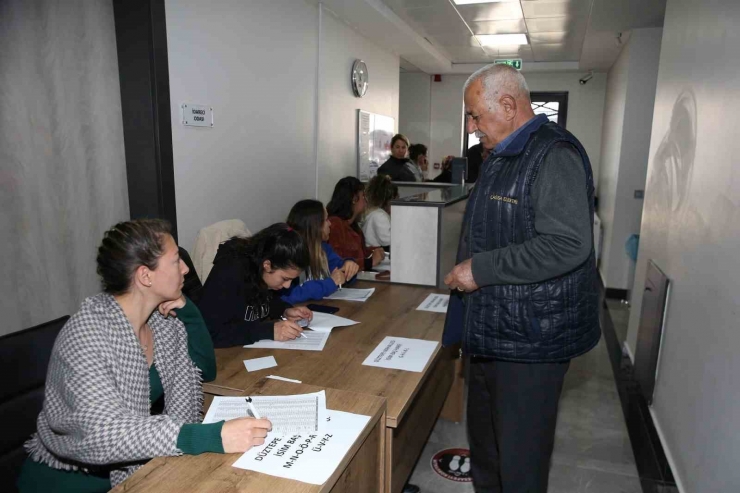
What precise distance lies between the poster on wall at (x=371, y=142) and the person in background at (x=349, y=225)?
1808 mm

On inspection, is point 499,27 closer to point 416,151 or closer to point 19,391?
point 416,151

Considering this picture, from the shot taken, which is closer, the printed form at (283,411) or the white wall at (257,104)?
the printed form at (283,411)

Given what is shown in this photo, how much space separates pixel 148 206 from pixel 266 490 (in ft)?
6.32

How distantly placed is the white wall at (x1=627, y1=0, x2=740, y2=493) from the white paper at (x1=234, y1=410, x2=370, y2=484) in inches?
51.1

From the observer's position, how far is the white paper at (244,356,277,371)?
5.72ft

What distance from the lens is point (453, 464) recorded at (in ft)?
8.30

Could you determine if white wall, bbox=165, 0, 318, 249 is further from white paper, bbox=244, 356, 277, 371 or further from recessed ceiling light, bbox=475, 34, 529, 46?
recessed ceiling light, bbox=475, 34, 529, 46

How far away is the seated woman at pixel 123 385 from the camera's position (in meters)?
1.15

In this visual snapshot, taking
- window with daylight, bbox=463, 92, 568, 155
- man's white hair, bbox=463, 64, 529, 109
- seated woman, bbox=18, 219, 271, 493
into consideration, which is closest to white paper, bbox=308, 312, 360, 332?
Result: seated woman, bbox=18, 219, 271, 493

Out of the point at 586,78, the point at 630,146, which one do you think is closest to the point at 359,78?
the point at 630,146

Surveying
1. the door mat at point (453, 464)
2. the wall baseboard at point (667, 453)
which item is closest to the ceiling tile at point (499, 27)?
the wall baseboard at point (667, 453)

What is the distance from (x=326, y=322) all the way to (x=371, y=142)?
3923 millimetres

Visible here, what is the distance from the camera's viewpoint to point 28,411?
142 centimetres

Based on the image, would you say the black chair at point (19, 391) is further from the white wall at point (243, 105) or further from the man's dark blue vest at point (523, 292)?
the white wall at point (243, 105)
